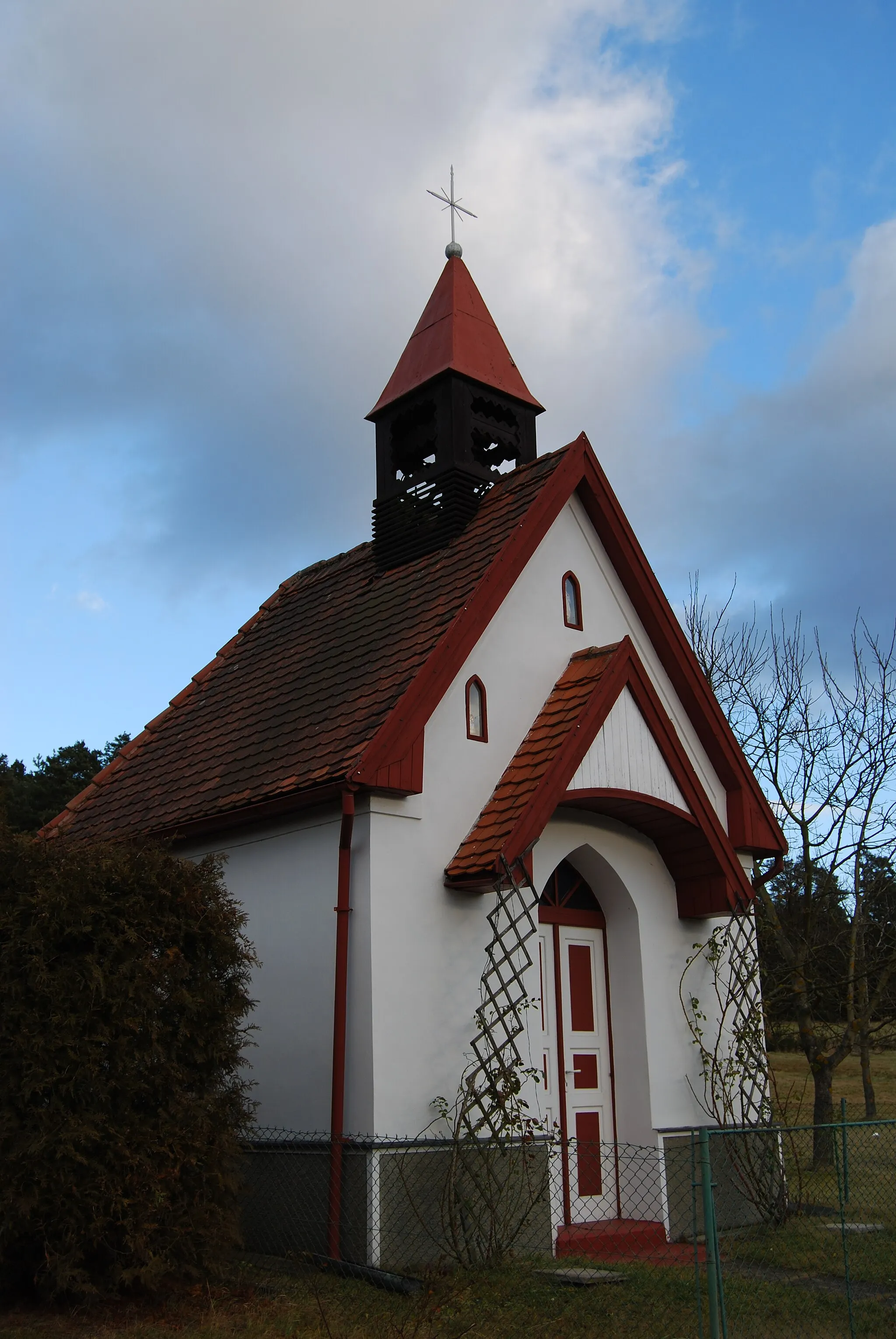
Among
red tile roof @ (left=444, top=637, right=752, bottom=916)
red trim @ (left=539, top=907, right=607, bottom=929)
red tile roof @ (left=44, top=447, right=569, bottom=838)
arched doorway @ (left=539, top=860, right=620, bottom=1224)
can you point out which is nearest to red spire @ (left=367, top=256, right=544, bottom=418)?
red tile roof @ (left=44, top=447, right=569, bottom=838)

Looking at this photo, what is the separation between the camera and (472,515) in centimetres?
1264

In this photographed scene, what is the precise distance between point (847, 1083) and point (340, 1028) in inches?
880

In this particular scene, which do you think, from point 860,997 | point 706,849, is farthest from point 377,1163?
point 860,997

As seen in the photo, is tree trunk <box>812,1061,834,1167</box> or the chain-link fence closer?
the chain-link fence

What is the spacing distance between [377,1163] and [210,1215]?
1462 millimetres

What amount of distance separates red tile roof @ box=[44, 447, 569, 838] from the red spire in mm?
1634

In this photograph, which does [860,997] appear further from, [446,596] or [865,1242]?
[446,596]

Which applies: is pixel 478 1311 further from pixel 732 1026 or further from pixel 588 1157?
pixel 732 1026

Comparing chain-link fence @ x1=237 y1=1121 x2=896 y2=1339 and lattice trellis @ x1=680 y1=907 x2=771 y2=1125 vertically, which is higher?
lattice trellis @ x1=680 y1=907 x2=771 y2=1125

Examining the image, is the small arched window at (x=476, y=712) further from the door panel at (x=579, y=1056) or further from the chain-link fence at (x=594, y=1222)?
the chain-link fence at (x=594, y=1222)

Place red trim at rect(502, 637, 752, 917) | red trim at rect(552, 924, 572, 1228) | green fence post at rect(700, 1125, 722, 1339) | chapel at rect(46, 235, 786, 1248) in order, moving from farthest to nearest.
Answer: red trim at rect(552, 924, 572, 1228) < red trim at rect(502, 637, 752, 917) < chapel at rect(46, 235, 786, 1248) < green fence post at rect(700, 1125, 722, 1339)

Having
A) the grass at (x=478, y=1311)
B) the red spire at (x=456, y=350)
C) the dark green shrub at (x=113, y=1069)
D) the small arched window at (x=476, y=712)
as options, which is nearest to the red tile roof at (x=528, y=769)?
the small arched window at (x=476, y=712)

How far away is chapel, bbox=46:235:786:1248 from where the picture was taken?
919cm

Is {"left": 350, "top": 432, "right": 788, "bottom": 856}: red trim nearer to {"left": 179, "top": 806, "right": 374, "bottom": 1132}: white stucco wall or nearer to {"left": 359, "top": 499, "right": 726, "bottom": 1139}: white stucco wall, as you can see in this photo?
{"left": 359, "top": 499, "right": 726, "bottom": 1139}: white stucco wall
